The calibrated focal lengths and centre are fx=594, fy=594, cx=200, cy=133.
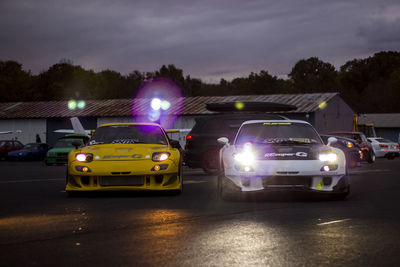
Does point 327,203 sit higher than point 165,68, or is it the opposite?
point 165,68

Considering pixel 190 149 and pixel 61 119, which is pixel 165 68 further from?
pixel 190 149

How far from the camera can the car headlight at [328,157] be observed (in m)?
9.71

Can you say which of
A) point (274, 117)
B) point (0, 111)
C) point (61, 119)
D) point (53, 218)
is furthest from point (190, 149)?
point (0, 111)

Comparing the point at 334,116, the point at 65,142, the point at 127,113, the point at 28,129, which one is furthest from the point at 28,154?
the point at 334,116

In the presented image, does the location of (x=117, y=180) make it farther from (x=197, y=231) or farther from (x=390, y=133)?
(x=390, y=133)

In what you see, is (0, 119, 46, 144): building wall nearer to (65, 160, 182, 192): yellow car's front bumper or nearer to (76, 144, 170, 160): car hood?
(76, 144, 170, 160): car hood

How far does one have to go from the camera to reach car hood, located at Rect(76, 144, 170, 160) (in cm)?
1042

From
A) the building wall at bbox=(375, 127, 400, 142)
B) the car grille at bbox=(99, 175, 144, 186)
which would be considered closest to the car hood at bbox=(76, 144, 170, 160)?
the car grille at bbox=(99, 175, 144, 186)

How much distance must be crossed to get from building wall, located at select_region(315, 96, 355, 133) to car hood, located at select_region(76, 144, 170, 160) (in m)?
37.4

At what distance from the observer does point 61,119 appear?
55.7 m

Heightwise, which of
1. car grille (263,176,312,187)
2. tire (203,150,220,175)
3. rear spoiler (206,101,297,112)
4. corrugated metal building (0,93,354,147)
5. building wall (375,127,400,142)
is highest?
corrugated metal building (0,93,354,147)

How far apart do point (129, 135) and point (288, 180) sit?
3713 millimetres

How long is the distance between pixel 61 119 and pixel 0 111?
7600mm

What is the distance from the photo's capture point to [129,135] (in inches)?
465
